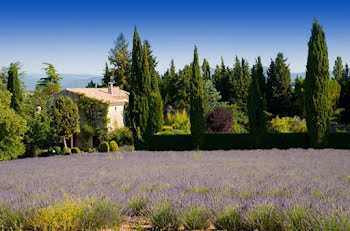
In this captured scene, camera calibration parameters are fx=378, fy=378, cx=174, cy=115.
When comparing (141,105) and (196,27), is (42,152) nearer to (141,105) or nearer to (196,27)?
(141,105)

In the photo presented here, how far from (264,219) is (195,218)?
0.79m

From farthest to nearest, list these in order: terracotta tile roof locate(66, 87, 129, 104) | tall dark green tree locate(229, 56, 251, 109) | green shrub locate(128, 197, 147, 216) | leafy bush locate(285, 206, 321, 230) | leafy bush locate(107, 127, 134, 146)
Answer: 1. tall dark green tree locate(229, 56, 251, 109)
2. terracotta tile roof locate(66, 87, 129, 104)
3. leafy bush locate(107, 127, 134, 146)
4. green shrub locate(128, 197, 147, 216)
5. leafy bush locate(285, 206, 321, 230)

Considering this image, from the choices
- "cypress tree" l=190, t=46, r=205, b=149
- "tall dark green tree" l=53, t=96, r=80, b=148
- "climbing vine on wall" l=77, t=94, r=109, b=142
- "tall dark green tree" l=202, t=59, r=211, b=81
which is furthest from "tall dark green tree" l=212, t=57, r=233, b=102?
"cypress tree" l=190, t=46, r=205, b=149

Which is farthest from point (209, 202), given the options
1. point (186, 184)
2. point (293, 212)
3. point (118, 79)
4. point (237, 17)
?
point (118, 79)

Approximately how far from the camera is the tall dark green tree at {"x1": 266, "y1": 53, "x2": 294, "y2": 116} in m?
49.9

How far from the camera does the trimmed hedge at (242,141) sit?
73.0ft

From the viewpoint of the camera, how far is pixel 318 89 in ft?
72.7

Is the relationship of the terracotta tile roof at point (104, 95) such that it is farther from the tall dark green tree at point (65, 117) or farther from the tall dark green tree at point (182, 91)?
the tall dark green tree at point (182, 91)

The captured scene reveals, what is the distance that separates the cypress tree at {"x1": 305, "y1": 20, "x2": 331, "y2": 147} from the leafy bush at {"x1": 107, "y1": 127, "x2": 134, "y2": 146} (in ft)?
66.6

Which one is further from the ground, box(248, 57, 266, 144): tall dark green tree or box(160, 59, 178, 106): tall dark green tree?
box(160, 59, 178, 106): tall dark green tree

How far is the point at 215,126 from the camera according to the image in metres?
37.3

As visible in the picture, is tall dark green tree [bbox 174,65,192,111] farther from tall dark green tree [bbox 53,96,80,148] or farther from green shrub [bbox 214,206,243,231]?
green shrub [bbox 214,206,243,231]

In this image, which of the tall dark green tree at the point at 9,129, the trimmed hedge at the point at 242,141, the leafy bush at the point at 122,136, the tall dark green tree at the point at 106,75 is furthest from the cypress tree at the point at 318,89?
the tall dark green tree at the point at 106,75

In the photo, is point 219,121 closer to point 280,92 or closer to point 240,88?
point 240,88
